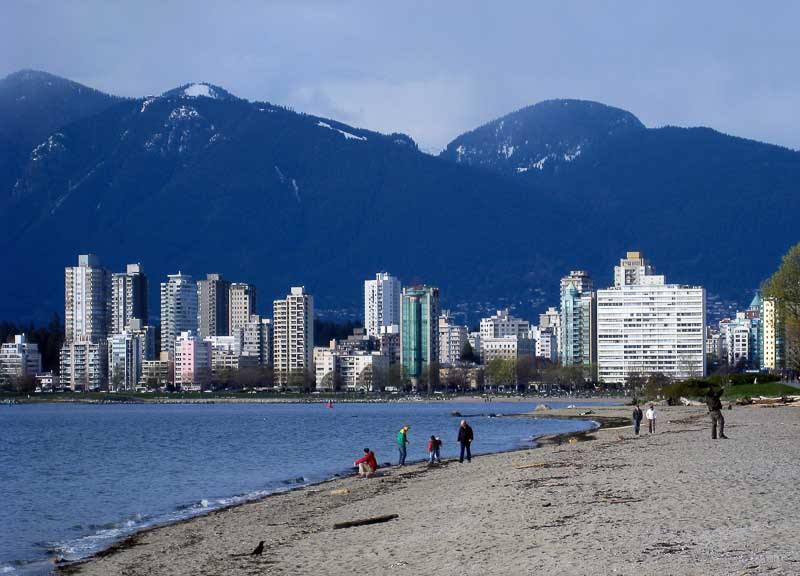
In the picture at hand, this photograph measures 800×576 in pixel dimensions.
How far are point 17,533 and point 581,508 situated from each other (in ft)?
53.0

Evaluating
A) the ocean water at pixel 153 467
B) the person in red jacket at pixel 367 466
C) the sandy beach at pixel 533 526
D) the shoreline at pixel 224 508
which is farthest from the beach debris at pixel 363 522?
the person in red jacket at pixel 367 466

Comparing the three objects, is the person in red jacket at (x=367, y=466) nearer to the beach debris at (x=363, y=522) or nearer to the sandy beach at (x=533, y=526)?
the sandy beach at (x=533, y=526)

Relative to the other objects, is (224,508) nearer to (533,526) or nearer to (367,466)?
(367,466)

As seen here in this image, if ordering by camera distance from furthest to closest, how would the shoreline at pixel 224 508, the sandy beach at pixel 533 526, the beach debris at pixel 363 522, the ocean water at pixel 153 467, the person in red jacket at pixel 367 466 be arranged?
1. the person in red jacket at pixel 367 466
2. the ocean water at pixel 153 467
3. the shoreline at pixel 224 508
4. the beach debris at pixel 363 522
5. the sandy beach at pixel 533 526

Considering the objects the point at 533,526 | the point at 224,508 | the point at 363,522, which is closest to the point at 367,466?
the point at 224,508

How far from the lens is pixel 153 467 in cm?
5925

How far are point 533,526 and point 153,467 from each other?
125ft

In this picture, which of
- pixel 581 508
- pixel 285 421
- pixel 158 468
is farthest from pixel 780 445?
pixel 285 421

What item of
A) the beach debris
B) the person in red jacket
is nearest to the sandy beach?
the beach debris

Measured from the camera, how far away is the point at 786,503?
23.9m

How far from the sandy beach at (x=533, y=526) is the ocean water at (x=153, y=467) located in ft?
8.31

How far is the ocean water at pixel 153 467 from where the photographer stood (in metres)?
35.4

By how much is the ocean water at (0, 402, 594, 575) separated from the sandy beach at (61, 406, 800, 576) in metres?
2.53

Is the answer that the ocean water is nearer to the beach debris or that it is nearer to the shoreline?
the shoreline
